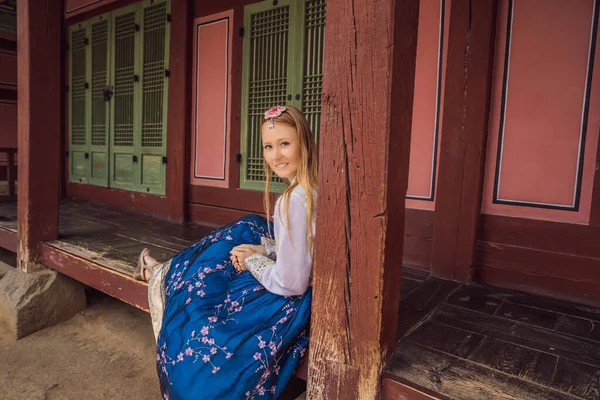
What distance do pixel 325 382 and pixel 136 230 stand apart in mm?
2879

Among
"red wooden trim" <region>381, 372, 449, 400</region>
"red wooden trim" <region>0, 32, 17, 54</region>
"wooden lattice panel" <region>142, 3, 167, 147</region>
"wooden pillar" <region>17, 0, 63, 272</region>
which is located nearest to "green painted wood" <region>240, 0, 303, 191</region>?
"wooden lattice panel" <region>142, 3, 167, 147</region>

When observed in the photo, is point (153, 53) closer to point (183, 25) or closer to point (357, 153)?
point (183, 25)

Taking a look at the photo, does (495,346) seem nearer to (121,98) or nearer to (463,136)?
(463,136)

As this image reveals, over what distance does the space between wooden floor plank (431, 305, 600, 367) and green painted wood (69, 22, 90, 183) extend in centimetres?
515

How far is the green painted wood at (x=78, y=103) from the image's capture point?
5.58 m

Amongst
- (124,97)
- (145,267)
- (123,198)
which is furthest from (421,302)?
(124,97)

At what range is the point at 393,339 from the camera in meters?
1.55

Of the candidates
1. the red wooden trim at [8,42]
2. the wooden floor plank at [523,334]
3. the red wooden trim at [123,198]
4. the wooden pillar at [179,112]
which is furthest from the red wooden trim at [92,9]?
the wooden floor plank at [523,334]

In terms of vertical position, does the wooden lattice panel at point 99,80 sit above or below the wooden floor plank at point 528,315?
above

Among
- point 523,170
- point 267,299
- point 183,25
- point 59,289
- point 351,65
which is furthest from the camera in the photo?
point 183,25

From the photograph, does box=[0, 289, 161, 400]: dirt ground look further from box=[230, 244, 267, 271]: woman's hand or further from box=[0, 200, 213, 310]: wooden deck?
box=[230, 244, 267, 271]: woman's hand

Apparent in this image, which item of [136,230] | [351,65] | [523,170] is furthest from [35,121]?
[523,170]

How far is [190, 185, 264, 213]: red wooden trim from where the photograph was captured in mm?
3943

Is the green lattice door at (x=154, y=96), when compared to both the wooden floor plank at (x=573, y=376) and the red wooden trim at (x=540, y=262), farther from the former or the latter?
the wooden floor plank at (x=573, y=376)
